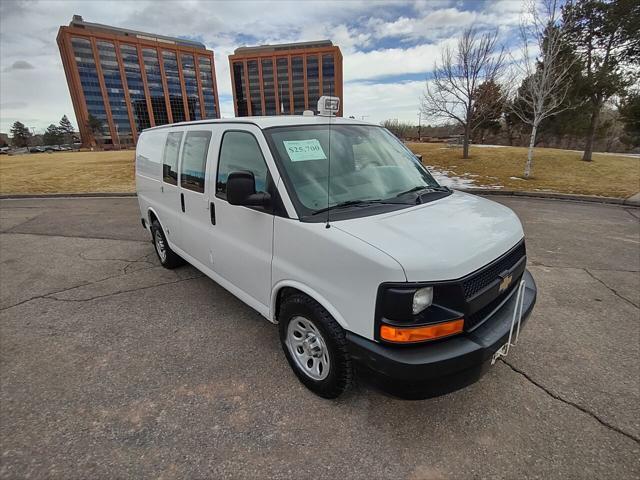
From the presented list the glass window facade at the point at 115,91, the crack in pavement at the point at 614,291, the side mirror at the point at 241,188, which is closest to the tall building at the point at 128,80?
the glass window facade at the point at 115,91

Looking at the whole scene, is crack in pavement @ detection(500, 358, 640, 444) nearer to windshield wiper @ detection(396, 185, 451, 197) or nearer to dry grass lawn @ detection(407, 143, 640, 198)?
windshield wiper @ detection(396, 185, 451, 197)

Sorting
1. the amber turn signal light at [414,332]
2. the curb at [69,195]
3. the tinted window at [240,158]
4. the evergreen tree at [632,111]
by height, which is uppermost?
the evergreen tree at [632,111]

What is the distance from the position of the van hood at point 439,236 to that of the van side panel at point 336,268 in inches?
3.3

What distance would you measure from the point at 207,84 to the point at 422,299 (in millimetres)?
119837

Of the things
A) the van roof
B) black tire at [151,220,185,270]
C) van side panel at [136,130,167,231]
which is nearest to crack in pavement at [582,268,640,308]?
the van roof

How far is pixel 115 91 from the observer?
9269 cm

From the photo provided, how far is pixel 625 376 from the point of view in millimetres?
2717

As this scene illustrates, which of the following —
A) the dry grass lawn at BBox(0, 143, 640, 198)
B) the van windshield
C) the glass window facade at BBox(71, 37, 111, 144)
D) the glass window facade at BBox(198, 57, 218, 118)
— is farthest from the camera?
the glass window facade at BBox(198, 57, 218, 118)

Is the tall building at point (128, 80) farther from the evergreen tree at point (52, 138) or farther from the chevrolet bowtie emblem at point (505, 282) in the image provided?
the chevrolet bowtie emblem at point (505, 282)

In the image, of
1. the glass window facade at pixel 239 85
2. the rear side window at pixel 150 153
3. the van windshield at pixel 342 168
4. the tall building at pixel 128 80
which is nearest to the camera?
the van windshield at pixel 342 168

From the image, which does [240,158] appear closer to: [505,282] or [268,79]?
[505,282]

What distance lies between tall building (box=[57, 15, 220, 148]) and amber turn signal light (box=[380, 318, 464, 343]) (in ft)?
328

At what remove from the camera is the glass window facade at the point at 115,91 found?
90.9 m

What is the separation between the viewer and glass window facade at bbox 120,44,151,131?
9369 centimetres
